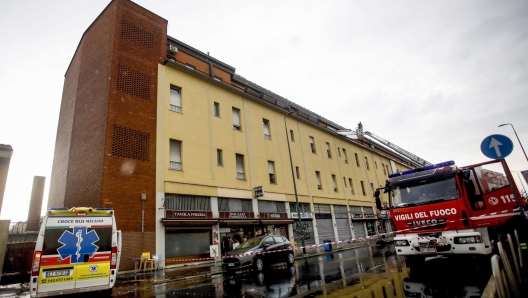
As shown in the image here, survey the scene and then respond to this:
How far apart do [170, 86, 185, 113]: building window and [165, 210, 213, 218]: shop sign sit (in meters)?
6.96

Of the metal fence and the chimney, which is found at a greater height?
the chimney

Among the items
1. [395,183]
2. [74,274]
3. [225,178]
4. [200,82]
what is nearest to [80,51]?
[200,82]

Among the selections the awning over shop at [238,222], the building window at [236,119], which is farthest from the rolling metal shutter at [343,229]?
the building window at [236,119]

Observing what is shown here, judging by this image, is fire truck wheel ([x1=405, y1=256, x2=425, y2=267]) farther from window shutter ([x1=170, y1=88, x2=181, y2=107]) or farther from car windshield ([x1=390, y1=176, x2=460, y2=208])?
window shutter ([x1=170, y1=88, x2=181, y2=107])

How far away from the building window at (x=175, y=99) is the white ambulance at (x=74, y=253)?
11.9 m

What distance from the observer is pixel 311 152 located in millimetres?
32031

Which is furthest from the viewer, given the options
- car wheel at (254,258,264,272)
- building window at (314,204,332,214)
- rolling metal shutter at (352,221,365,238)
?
rolling metal shutter at (352,221,365,238)

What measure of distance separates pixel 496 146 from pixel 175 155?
1658 centimetres

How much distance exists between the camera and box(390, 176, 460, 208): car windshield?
8.77 meters

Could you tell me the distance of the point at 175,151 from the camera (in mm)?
18938

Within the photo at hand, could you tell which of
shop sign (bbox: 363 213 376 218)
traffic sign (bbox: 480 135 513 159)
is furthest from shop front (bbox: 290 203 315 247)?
traffic sign (bbox: 480 135 513 159)

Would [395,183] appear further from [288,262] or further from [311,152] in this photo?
[311,152]

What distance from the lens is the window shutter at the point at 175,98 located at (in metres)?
20.0

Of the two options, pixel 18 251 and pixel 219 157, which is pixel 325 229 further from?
pixel 18 251
